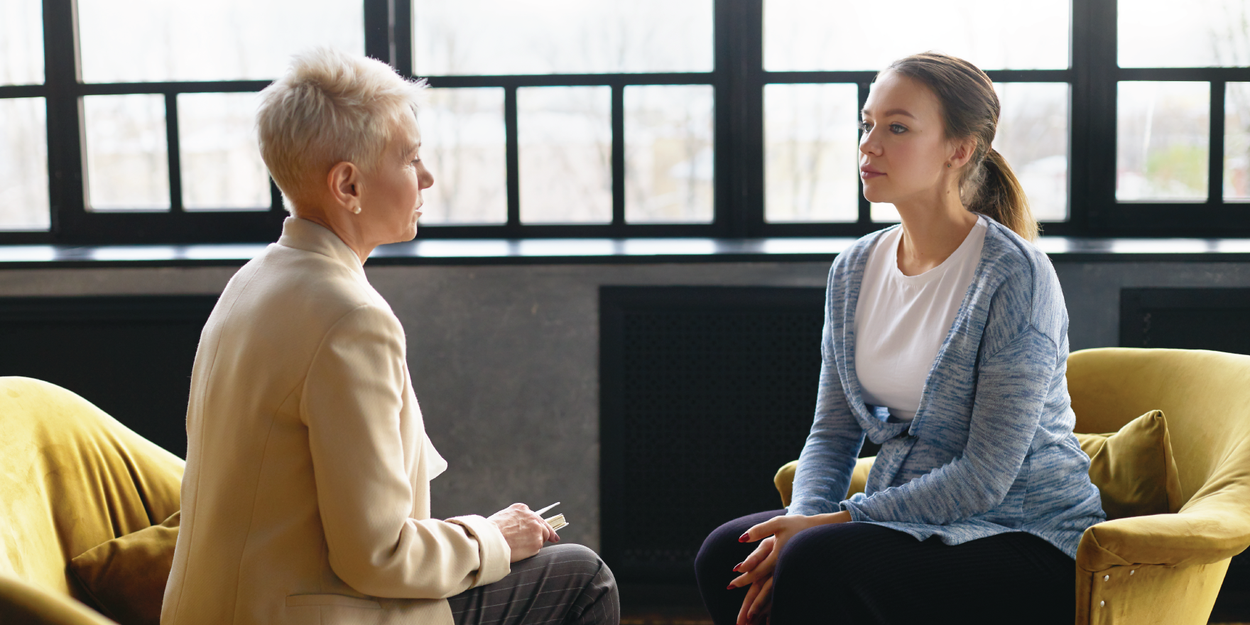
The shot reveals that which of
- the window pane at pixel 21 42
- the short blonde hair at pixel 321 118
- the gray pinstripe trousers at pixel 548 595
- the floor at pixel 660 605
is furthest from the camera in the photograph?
the window pane at pixel 21 42

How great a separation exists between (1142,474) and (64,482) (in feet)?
5.80

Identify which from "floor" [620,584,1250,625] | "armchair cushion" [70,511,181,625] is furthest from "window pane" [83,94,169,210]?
"floor" [620,584,1250,625]

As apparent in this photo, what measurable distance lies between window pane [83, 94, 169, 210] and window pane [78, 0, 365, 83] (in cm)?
12

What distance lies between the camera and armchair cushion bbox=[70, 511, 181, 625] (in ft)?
4.66

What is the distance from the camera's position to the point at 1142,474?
62.9 inches

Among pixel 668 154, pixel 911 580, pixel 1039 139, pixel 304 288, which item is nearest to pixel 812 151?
pixel 668 154

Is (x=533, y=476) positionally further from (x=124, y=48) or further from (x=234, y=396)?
(x=124, y=48)

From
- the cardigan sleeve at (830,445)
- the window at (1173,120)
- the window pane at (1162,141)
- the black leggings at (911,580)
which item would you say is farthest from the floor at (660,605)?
the window pane at (1162,141)

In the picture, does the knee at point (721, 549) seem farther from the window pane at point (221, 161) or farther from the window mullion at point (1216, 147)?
the window mullion at point (1216, 147)

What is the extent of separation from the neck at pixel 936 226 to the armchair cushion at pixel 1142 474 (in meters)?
0.45

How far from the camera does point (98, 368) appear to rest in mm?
2535

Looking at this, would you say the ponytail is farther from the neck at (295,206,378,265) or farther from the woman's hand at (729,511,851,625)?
the neck at (295,206,378,265)

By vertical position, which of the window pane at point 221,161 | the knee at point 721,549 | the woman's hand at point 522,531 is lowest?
the knee at point 721,549

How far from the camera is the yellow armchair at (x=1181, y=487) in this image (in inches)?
52.4
